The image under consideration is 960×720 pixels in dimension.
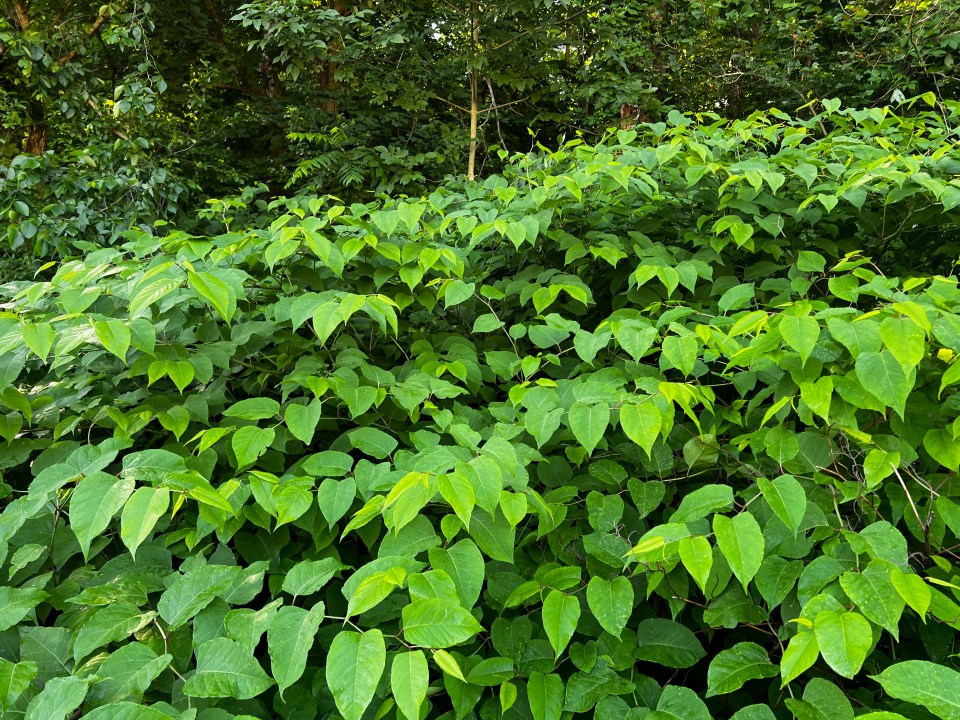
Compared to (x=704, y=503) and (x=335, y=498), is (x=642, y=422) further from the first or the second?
(x=335, y=498)

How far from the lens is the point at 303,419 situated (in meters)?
1.30

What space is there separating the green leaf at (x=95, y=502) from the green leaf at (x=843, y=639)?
1.09 meters

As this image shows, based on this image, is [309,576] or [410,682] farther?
[309,576]

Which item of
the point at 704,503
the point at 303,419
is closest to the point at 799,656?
the point at 704,503

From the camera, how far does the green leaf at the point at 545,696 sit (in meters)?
1.04

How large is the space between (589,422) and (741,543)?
0.35 m

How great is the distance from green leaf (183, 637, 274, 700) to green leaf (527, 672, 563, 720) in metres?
0.44

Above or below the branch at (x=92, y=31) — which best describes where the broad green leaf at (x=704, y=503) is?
below

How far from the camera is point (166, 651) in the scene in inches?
41.6

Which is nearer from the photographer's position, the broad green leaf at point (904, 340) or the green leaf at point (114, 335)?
the broad green leaf at point (904, 340)

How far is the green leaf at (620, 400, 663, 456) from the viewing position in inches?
44.3

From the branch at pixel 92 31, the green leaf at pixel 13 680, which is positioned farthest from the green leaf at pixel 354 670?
the branch at pixel 92 31

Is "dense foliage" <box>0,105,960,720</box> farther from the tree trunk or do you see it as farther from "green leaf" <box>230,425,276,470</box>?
the tree trunk

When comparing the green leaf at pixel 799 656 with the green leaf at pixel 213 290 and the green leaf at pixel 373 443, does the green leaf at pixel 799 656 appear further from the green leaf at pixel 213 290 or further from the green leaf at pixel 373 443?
the green leaf at pixel 213 290
